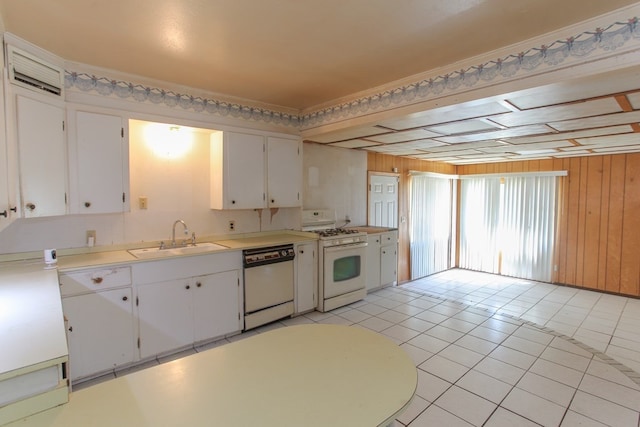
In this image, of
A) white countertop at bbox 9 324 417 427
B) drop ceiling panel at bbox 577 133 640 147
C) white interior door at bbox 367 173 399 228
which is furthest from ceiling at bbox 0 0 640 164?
white interior door at bbox 367 173 399 228

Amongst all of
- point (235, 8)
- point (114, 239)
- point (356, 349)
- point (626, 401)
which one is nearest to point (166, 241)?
point (114, 239)

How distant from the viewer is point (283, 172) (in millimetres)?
3938

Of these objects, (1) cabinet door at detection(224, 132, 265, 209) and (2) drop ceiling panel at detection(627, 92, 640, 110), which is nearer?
(2) drop ceiling panel at detection(627, 92, 640, 110)

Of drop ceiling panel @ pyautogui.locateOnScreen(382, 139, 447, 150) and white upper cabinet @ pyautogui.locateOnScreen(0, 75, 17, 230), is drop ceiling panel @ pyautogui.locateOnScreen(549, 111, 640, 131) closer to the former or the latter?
drop ceiling panel @ pyautogui.locateOnScreen(382, 139, 447, 150)

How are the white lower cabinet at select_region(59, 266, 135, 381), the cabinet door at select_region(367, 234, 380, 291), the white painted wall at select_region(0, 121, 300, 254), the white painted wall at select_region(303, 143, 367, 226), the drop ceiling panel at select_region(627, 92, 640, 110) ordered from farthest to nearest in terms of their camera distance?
the cabinet door at select_region(367, 234, 380, 291) → the white painted wall at select_region(303, 143, 367, 226) → the white painted wall at select_region(0, 121, 300, 254) → the white lower cabinet at select_region(59, 266, 135, 381) → the drop ceiling panel at select_region(627, 92, 640, 110)

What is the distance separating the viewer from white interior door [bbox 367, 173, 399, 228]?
540 centimetres

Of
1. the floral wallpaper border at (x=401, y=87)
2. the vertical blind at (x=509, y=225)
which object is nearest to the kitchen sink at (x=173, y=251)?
the floral wallpaper border at (x=401, y=87)

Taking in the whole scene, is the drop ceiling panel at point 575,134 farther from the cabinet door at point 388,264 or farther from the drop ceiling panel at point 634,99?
the cabinet door at point 388,264

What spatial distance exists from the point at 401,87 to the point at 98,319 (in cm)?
317

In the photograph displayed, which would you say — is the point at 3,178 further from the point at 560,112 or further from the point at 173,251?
the point at 560,112

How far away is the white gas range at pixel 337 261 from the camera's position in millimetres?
4023

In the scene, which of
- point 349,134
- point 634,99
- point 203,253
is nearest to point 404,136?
point 349,134

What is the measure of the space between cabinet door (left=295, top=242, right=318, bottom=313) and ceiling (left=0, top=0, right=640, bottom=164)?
62.6 inches

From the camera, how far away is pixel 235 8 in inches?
72.6
